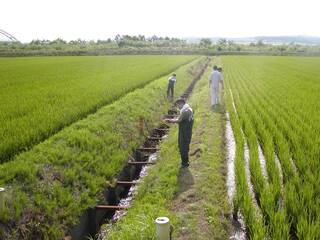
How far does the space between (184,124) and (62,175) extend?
2.40 metres

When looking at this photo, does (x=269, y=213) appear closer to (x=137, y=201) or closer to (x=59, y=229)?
(x=137, y=201)

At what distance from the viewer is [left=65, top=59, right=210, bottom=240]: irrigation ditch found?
5.75 meters

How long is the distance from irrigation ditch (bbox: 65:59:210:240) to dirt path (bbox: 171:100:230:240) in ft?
3.28

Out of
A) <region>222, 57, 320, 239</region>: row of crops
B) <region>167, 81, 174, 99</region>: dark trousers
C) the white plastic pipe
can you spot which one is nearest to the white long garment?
<region>222, 57, 320, 239</region>: row of crops

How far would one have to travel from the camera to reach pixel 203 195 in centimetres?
579

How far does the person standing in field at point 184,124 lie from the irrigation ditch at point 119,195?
1055mm

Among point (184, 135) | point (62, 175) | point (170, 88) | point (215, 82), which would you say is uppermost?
point (215, 82)

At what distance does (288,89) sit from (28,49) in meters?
52.8

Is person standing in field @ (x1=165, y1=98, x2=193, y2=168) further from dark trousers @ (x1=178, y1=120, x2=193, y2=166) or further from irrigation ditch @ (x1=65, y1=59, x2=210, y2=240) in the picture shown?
irrigation ditch @ (x1=65, y1=59, x2=210, y2=240)

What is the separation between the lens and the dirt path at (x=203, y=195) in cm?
476

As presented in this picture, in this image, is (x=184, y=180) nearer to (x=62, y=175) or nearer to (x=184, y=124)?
(x=184, y=124)

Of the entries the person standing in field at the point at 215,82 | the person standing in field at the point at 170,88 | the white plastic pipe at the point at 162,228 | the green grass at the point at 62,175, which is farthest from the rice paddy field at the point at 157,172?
the person standing in field at the point at 170,88

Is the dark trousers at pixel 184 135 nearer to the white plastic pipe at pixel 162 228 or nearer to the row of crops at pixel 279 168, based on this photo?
the row of crops at pixel 279 168

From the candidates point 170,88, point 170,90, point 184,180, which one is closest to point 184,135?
point 184,180
